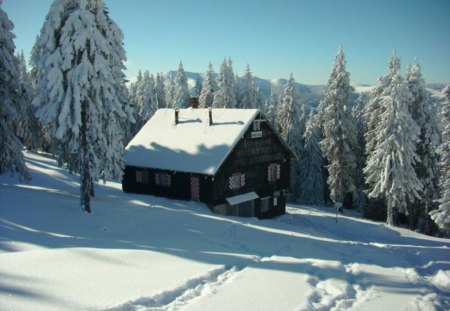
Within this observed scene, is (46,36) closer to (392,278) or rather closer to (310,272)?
(310,272)

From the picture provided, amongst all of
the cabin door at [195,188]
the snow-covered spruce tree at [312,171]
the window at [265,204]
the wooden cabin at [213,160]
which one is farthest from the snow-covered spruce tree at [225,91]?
the cabin door at [195,188]

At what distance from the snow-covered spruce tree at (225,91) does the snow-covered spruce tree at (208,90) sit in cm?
516

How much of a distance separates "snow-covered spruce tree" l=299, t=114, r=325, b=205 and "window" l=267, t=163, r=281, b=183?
17753 mm

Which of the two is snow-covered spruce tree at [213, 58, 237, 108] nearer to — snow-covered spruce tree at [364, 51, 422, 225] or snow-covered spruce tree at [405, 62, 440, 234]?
snow-covered spruce tree at [364, 51, 422, 225]

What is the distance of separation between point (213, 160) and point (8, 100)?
1356cm

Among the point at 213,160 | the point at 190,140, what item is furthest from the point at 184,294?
the point at 190,140

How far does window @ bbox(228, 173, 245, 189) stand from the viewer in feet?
97.6

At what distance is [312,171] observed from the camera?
51.6 meters

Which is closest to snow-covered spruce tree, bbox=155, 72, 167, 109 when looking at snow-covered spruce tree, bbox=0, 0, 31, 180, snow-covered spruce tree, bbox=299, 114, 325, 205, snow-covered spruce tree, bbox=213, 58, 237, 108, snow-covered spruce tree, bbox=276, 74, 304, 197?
snow-covered spruce tree, bbox=213, 58, 237, 108

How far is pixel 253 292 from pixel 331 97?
3581 centimetres

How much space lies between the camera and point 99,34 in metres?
18.6

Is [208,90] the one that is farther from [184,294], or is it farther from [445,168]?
[184,294]

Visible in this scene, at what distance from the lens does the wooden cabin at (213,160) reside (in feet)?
93.7

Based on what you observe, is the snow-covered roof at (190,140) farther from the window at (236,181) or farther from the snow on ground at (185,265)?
the snow on ground at (185,265)
